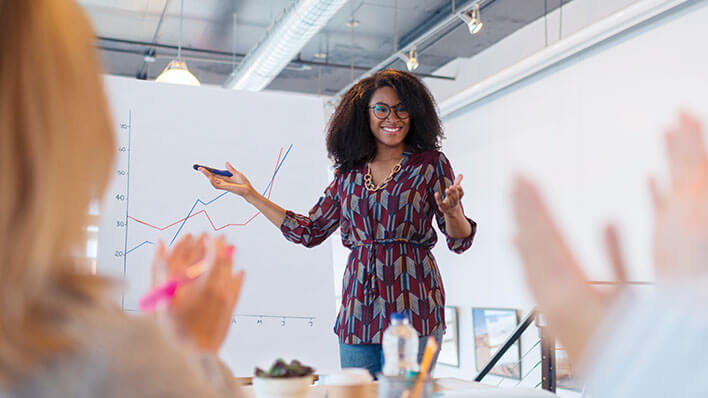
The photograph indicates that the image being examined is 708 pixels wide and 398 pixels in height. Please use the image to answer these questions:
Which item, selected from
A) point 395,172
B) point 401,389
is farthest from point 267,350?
point 401,389

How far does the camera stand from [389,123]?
7.45 feet

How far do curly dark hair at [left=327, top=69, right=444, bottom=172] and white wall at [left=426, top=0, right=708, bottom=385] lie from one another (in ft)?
5.21

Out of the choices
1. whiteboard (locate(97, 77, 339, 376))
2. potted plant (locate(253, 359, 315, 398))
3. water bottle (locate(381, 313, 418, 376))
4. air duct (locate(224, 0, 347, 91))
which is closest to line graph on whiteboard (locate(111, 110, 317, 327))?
whiteboard (locate(97, 77, 339, 376))

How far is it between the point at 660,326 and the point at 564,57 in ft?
16.8

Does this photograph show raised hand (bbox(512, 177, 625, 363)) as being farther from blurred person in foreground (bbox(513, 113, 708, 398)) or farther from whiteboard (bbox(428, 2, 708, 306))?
whiteboard (bbox(428, 2, 708, 306))

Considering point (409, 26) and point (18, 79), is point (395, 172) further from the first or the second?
point (409, 26)

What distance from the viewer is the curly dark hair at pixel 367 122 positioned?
2.30 m

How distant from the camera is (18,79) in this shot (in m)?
0.55

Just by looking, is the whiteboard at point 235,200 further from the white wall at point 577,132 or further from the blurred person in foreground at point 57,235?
the blurred person in foreground at point 57,235

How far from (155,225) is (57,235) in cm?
212

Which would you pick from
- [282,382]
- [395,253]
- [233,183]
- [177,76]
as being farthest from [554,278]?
[177,76]

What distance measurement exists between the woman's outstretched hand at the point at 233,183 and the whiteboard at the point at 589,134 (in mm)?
2154

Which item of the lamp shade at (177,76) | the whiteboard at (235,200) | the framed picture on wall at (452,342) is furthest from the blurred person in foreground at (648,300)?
the framed picture on wall at (452,342)

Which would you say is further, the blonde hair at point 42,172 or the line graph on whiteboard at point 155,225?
the line graph on whiteboard at point 155,225
